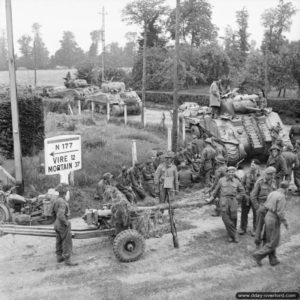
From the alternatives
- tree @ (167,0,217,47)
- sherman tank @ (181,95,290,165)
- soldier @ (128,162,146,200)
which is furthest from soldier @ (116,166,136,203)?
tree @ (167,0,217,47)

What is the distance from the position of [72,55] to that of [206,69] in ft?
62.6

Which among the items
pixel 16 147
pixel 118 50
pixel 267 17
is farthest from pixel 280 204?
pixel 118 50

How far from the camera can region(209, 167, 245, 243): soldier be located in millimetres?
9516

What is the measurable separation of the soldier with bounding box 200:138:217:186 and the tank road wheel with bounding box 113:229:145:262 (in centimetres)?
534

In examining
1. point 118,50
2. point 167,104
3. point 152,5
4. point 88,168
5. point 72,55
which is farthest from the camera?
point 118,50

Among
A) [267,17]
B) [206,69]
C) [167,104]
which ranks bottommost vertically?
[167,104]

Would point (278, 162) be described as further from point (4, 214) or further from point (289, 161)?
point (4, 214)

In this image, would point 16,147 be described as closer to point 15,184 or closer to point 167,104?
point 15,184

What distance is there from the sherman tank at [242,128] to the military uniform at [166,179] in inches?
166

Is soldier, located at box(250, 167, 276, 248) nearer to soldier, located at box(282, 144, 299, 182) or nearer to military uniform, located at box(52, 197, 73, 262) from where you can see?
soldier, located at box(282, 144, 299, 182)

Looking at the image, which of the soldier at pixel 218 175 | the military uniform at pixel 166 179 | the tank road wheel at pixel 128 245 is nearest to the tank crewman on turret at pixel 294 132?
the soldier at pixel 218 175

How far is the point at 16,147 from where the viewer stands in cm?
1188

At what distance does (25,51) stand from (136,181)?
131 ft

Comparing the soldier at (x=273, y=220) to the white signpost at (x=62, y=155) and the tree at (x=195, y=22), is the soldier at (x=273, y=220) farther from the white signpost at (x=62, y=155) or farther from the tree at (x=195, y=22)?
the tree at (x=195, y=22)
